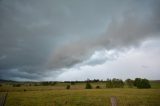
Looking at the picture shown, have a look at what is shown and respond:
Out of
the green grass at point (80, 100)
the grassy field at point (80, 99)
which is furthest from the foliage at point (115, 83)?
the green grass at point (80, 100)

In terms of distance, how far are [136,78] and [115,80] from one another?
20636mm

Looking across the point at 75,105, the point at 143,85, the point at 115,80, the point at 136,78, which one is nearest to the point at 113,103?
the point at 75,105

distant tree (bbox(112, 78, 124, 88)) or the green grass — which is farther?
distant tree (bbox(112, 78, 124, 88))

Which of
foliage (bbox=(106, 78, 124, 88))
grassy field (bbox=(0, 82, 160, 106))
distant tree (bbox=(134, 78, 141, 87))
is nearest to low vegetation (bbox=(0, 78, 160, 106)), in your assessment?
grassy field (bbox=(0, 82, 160, 106))

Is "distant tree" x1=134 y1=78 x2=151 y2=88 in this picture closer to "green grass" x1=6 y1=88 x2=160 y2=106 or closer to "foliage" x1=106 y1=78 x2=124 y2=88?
"foliage" x1=106 y1=78 x2=124 y2=88

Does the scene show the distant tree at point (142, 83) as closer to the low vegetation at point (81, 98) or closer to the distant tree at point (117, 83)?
the distant tree at point (117, 83)

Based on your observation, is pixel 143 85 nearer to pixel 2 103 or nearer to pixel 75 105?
pixel 75 105

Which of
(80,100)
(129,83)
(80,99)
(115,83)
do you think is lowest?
(80,100)

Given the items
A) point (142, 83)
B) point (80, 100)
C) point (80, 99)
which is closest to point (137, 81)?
point (142, 83)

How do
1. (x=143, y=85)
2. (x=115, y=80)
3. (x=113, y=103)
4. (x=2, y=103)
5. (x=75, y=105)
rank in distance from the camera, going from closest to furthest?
(x=113, y=103)
(x=2, y=103)
(x=75, y=105)
(x=143, y=85)
(x=115, y=80)

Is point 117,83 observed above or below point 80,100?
above

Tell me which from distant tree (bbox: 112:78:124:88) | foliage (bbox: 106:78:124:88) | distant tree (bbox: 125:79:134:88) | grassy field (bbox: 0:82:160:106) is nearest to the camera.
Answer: grassy field (bbox: 0:82:160:106)

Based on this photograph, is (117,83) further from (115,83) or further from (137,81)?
(137,81)

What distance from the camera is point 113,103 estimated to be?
9.75 m
